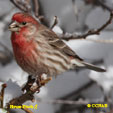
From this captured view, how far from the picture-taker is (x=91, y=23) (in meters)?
5.86

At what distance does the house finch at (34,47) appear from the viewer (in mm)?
4387

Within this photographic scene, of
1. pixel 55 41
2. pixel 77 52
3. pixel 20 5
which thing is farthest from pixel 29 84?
pixel 77 52

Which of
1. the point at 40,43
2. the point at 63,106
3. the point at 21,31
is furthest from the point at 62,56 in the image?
the point at 63,106

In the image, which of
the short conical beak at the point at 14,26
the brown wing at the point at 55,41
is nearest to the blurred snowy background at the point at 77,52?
the brown wing at the point at 55,41

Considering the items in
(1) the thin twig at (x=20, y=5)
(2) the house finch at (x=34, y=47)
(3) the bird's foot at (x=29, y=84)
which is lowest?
(3) the bird's foot at (x=29, y=84)

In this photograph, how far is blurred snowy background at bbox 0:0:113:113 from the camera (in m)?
5.77

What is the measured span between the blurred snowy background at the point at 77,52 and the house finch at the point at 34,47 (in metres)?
0.95

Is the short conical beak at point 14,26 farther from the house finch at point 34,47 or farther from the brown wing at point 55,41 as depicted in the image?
the brown wing at point 55,41

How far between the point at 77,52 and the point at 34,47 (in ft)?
5.18

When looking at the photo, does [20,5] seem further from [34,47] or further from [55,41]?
[34,47]

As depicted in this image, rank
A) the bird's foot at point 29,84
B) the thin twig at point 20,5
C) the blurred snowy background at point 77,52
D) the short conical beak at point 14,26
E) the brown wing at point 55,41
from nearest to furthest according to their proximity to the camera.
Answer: the bird's foot at point 29,84
the short conical beak at point 14,26
the brown wing at point 55,41
the thin twig at point 20,5
the blurred snowy background at point 77,52

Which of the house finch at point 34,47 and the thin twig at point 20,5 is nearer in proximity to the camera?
the house finch at point 34,47

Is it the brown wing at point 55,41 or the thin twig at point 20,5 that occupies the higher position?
the thin twig at point 20,5

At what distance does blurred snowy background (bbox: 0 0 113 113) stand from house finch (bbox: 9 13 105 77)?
0.95 m
